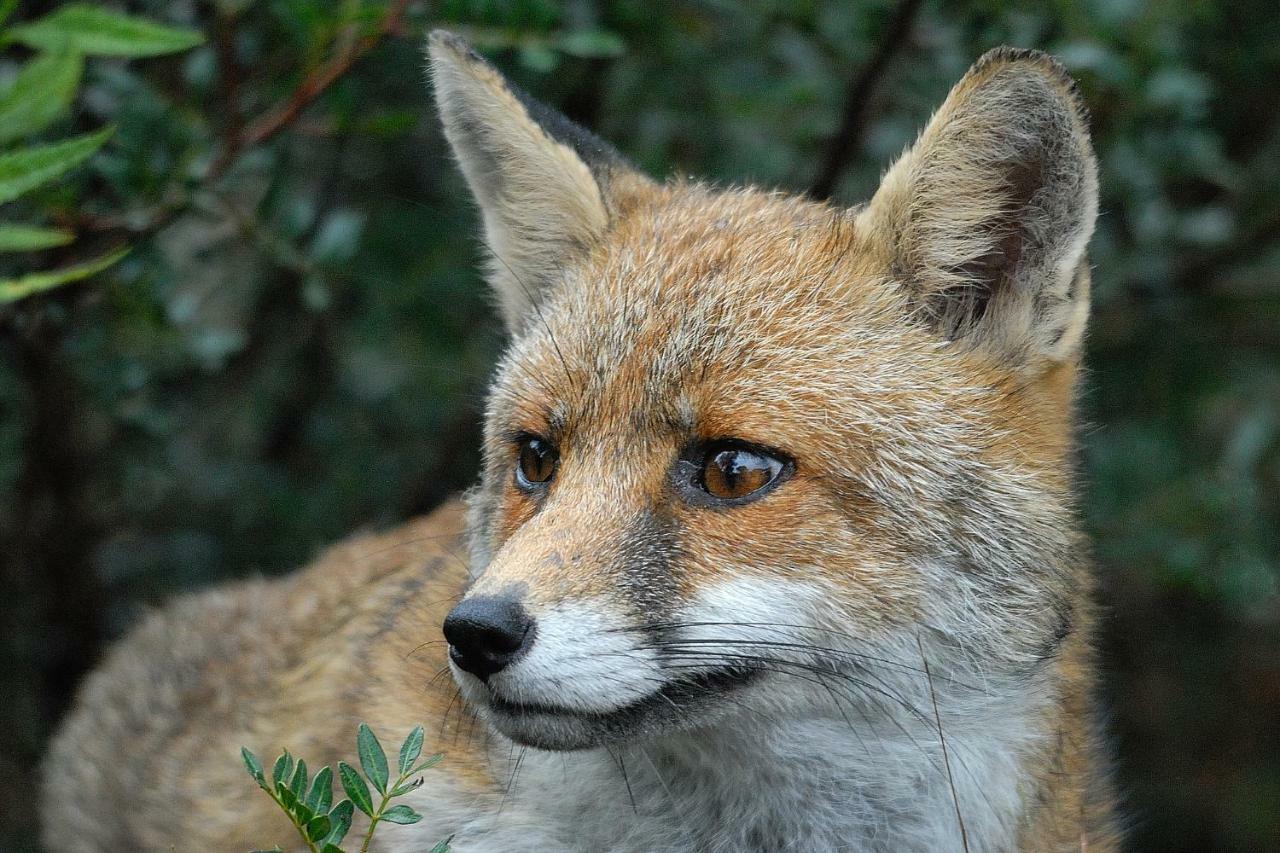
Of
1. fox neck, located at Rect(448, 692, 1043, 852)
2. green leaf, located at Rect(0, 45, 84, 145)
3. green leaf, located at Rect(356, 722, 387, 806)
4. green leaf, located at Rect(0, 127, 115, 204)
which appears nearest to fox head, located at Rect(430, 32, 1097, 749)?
fox neck, located at Rect(448, 692, 1043, 852)

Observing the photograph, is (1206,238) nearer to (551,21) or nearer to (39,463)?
(551,21)

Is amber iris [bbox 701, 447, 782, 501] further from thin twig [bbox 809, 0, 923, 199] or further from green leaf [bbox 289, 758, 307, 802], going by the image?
thin twig [bbox 809, 0, 923, 199]

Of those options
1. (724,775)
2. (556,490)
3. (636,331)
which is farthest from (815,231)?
(724,775)

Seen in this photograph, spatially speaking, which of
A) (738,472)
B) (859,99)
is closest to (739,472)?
(738,472)

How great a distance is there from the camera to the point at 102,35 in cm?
364

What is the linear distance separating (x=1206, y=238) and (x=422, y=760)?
5.73 meters

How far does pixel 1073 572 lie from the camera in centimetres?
388

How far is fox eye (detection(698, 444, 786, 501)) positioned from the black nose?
0.69 meters

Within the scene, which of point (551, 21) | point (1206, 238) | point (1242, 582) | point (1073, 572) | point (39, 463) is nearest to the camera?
point (1073, 572)

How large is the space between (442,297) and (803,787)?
13.8 feet

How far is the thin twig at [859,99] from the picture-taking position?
6051mm

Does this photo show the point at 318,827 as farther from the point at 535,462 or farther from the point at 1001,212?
the point at 1001,212

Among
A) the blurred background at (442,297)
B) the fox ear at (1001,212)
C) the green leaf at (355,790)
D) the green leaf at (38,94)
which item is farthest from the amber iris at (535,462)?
the blurred background at (442,297)

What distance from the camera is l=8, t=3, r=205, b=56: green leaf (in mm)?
3598
